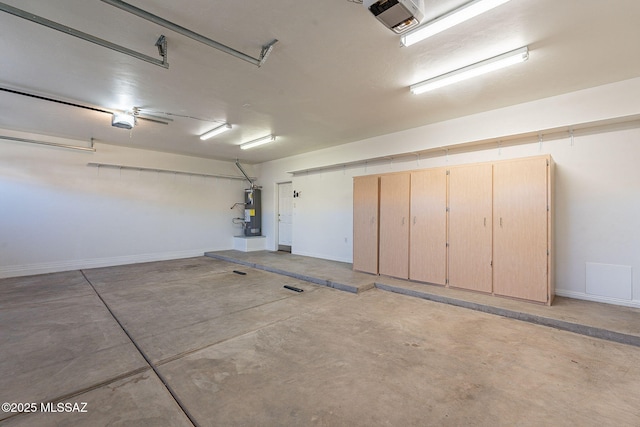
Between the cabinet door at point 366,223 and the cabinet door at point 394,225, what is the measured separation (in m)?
0.14

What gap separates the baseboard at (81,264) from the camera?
5.48m

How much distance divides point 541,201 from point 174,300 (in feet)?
17.6

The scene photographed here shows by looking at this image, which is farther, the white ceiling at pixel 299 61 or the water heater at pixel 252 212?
the water heater at pixel 252 212

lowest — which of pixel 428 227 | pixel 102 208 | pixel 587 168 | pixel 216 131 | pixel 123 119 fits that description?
pixel 428 227


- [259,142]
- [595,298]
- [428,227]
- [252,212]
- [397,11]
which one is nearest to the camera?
[397,11]

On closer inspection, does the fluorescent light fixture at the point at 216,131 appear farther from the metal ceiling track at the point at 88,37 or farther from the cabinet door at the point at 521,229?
the cabinet door at the point at 521,229

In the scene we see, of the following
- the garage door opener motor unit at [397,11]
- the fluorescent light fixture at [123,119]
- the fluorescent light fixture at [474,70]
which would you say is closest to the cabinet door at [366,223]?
the fluorescent light fixture at [474,70]

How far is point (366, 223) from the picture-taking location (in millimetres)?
5527

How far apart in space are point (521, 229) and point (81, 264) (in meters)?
8.59

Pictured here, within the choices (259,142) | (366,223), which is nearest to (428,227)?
(366,223)

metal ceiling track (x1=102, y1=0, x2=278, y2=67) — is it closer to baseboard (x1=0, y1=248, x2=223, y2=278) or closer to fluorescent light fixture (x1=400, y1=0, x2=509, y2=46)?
fluorescent light fixture (x1=400, y1=0, x2=509, y2=46)

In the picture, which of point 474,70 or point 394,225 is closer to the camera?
point 474,70

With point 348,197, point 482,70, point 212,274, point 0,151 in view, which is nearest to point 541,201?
point 482,70

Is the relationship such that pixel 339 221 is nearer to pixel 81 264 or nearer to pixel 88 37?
pixel 88 37
